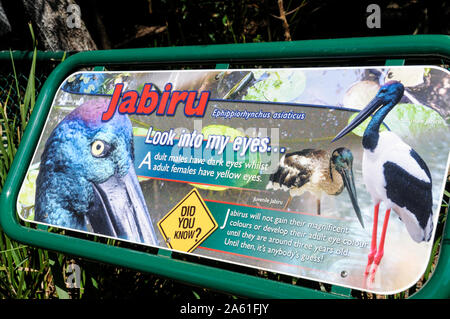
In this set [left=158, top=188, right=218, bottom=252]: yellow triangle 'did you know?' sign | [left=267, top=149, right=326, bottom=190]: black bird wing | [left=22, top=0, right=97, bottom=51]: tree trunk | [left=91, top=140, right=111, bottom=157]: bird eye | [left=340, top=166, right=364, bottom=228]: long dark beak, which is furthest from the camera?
[left=22, top=0, right=97, bottom=51]: tree trunk

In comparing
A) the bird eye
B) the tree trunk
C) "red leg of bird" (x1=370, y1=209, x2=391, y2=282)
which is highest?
the tree trunk

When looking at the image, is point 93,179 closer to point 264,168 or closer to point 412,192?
point 264,168

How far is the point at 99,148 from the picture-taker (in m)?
2.04

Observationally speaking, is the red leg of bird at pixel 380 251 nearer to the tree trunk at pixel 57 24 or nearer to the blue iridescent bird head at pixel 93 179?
the blue iridescent bird head at pixel 93 179

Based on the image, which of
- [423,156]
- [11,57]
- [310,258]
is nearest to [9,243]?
[11,57]

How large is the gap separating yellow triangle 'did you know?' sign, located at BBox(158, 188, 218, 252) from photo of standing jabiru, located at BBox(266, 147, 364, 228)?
0.82 ft

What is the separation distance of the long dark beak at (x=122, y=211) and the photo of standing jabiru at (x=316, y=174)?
508 millimetres

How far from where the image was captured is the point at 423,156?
4.65 ft

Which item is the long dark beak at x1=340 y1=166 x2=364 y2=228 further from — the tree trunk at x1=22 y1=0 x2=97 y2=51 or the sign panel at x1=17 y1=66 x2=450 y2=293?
the tree trunk at x1=22 y1=0 x2=97 y2=51

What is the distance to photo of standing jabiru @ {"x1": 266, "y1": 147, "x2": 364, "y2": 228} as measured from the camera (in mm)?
1509

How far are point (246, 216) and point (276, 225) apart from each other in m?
0.11

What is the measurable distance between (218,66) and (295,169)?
55 cm

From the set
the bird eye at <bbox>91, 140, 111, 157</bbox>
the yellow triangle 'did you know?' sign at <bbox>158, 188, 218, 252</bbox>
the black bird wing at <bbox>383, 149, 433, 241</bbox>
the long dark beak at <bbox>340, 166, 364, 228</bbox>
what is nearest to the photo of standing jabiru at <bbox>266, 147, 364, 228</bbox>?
the long dark beak at <bbox>340, 166, 364, 228</bbox>

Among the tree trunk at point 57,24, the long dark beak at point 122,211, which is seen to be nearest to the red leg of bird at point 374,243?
the long dark beak at point 122,211
